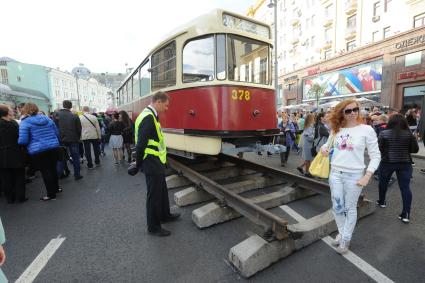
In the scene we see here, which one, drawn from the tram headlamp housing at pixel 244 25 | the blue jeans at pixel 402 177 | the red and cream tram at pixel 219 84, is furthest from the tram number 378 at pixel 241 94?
the blue jeans at pixel 402 177

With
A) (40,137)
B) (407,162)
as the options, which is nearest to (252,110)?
(407,162)

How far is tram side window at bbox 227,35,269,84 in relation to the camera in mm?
5031

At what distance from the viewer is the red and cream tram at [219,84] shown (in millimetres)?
4902

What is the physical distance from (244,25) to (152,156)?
3.37m

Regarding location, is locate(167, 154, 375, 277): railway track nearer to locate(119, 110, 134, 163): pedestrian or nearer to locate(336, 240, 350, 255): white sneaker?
locate(336, 240, 350, 255): white sneaker

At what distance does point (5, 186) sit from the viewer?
→ 523 centimetres

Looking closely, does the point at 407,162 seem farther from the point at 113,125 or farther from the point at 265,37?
the point at 113,125

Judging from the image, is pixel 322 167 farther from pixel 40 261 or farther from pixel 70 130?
pixel 70 130

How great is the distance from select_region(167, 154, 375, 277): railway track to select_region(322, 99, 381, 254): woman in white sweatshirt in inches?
20.4

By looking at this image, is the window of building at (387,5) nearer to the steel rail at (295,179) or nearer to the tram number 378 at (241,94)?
the steel rail at (295,179)

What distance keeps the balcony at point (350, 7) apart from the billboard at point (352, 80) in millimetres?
5488

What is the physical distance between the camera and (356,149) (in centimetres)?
283

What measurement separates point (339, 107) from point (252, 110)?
2284 millimetres

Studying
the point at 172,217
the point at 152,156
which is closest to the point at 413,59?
the point at 172,217
